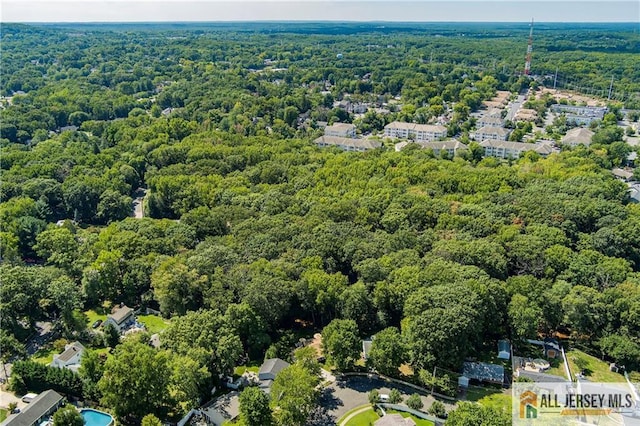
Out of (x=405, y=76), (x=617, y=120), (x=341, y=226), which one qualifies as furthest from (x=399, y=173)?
(x=405, y=76)

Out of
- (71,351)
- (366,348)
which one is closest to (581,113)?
(366,348)

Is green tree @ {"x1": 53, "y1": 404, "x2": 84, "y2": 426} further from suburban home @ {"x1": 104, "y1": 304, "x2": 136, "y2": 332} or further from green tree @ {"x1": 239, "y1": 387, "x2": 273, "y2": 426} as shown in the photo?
suburban home @ {"x1": 104, "y1": 304, "x2": 136, "y2": 332}

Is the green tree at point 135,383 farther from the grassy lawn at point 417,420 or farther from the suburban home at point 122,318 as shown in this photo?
the grassy lawn at point 417,420

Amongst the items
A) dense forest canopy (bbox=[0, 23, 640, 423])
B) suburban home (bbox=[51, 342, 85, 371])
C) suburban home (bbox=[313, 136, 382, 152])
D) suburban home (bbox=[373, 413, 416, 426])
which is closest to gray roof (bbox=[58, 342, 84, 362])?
suburban home (bbox=[51, 342, 85, 371])

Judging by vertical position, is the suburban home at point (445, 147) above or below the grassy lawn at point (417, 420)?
above

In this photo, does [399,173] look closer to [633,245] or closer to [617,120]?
[633,245]

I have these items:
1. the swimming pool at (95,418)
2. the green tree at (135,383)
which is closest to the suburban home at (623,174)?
the green tree at (135,383)
